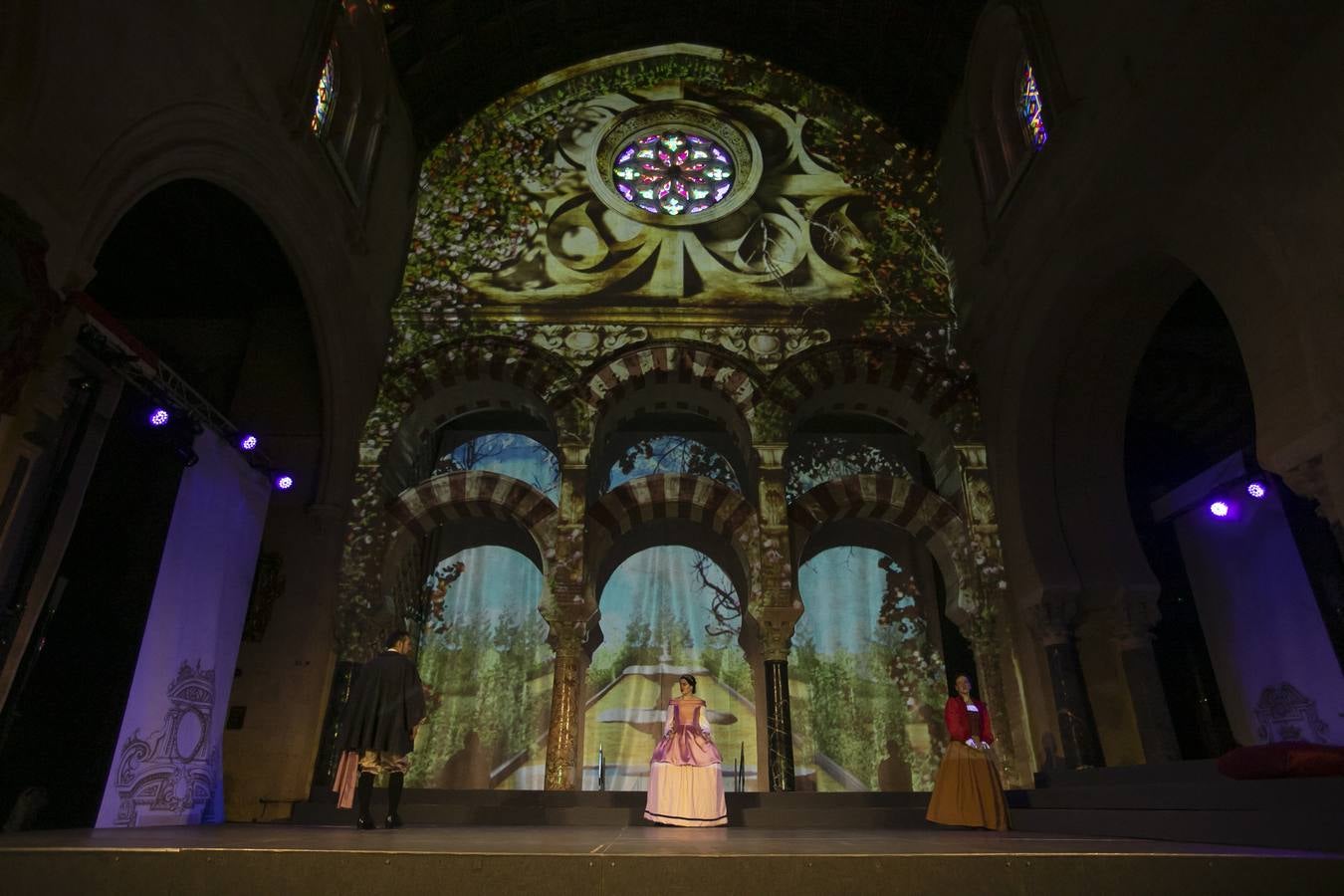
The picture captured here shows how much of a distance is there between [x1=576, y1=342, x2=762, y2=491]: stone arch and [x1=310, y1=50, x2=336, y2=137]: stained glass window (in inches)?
172

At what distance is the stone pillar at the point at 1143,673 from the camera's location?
802 centimetres

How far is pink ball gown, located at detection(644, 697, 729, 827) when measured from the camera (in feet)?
21.1

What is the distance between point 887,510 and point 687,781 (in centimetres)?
484

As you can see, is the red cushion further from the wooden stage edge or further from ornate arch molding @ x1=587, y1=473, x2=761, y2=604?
ornate arch molding @ x1=587, y1=473, x2=761, y2=604

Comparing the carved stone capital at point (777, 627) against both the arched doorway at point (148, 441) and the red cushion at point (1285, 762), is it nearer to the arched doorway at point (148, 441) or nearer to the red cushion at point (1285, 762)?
the red cushion at point (1285, 762)

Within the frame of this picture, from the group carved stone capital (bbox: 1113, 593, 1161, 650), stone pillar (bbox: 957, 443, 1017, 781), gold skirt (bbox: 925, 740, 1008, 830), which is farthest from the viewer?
stone pillar (bbox: 957, 443, 1017, 781)

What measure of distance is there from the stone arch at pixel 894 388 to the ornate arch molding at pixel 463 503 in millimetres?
3479

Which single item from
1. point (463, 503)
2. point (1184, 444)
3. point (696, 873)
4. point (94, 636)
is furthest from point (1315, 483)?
point (94, 636)

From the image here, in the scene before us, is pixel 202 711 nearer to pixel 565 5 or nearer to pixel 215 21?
pixel 215 21

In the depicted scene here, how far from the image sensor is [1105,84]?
7.41 m

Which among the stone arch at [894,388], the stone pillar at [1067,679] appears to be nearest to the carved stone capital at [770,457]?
the stone arch at [894,388]

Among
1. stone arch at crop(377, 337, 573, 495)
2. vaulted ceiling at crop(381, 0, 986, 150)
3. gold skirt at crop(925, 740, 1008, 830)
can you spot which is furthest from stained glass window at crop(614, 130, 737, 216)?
gold skirt at crop(925, 740, 1008, 830)

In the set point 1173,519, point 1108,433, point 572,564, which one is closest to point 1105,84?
point 1108,433

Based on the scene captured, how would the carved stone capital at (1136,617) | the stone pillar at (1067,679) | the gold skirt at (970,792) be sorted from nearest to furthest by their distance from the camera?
the gold skirt at (970,792), the stone pillar at (1067,679), the carved stone capital at (1136,617)
